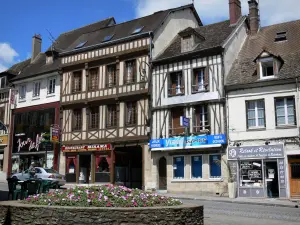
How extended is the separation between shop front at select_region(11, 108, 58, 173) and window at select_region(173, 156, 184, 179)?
30.7 feet

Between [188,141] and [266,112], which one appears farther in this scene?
[188,141]

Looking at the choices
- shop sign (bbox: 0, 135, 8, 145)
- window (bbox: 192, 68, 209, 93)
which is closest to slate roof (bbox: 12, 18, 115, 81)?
shop sign (bbox: 0, 135, 8, 145)

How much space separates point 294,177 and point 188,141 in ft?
18.6

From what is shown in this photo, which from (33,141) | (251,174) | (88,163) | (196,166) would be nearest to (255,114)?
(251,174)

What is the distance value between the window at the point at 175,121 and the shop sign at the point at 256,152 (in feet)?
10.8

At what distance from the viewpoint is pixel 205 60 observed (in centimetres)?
2233

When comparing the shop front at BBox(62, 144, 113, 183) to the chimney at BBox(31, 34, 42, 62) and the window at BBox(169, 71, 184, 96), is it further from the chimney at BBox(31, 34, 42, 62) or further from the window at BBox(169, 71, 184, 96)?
the chimney at BBox(31, 34, 42, 62)

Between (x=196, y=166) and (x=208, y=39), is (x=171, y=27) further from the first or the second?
(x=196, y=166)

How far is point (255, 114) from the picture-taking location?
2058 centimetres

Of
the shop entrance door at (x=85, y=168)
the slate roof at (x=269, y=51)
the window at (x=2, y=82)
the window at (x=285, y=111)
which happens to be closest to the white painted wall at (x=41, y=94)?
the window at (x=2, y=82)

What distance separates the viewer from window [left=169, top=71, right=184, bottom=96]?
2308cm

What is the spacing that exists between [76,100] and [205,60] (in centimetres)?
971

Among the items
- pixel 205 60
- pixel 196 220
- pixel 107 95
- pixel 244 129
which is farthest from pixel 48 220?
pixel 107 95

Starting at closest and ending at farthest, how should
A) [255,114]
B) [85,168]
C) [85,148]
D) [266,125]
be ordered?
[266,125], [255,114], [85,148], [85,168]
